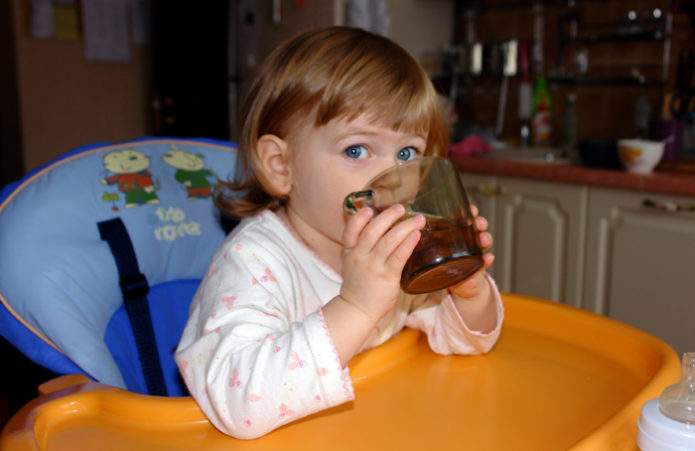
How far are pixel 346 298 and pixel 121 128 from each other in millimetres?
3806

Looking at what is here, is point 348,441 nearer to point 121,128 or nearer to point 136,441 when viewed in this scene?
point 136,441

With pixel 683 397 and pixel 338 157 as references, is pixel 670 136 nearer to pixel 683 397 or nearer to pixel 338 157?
pixel 338 157

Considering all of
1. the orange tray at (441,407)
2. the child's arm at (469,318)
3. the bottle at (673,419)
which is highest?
the bottle at (673,419)

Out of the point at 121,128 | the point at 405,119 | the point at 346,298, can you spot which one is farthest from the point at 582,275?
the point at 121,128

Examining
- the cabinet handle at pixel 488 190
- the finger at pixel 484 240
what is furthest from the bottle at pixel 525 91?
the finger at pixel 484 240

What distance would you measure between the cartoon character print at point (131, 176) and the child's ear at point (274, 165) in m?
0.20

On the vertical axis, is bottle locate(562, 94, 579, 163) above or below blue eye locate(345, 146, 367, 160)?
below

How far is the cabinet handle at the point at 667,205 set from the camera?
6.18 ft

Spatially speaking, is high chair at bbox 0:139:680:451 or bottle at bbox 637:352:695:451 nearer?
bottle at bbox 637:352:695:451

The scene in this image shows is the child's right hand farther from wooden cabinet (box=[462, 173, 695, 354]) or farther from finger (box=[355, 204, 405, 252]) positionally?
wooden cabinet (box=[462, 173, 695, 354])

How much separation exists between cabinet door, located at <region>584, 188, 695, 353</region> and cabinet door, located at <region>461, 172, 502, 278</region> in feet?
1.31

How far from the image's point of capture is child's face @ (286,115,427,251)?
32.4 inches

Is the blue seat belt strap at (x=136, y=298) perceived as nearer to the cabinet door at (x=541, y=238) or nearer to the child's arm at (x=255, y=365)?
the child's arm at (x=255, y=365)

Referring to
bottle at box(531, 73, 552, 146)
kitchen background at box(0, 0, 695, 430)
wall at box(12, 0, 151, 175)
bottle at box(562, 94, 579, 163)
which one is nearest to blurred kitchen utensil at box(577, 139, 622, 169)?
kitchen background at box(0, 0, 695, 430)
